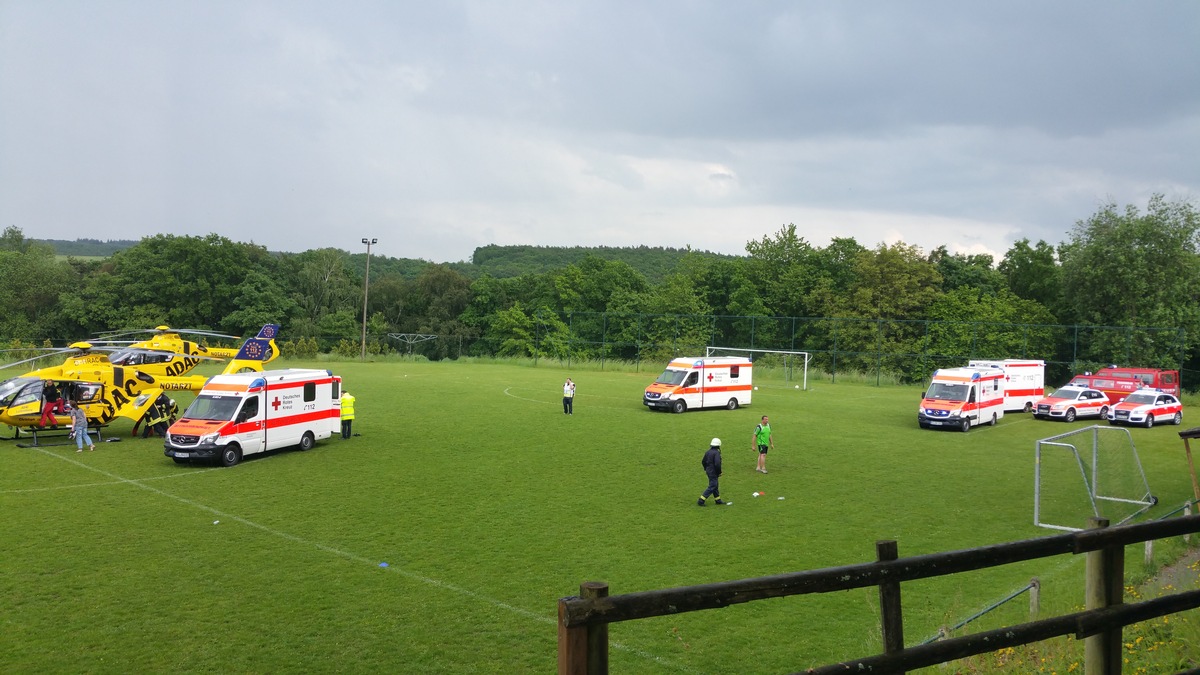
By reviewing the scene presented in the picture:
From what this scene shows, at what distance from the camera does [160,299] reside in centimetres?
8456

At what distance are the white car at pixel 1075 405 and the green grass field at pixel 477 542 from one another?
5612 millimetres

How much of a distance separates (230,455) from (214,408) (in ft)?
4.73

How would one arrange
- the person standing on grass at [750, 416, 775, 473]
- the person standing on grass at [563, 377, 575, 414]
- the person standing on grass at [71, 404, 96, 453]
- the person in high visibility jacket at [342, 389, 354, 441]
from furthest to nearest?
1. the person standing on grass at [563, 377, 575, 414]
2. the person in high visibility jacket at [342, 389, 354, 441]
3. the person standing on grass at [71, 404, 96, 453]
4. the person standing on grass at [750, 416, 775, 473]

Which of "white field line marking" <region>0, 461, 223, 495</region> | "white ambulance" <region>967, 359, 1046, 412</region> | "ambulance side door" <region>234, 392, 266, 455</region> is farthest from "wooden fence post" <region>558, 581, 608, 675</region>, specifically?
"white ambulance" <region>967, 359, 1046, 412</region>

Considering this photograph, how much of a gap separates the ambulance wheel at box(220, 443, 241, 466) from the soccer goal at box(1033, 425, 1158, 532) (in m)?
19.4

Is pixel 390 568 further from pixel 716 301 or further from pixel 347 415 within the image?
pixel 716 301

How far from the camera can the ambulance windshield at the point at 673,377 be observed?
36.8 meters

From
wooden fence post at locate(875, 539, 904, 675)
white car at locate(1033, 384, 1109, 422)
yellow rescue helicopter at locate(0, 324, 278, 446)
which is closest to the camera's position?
wooden fence post at locate(875, 539, 904, 675)

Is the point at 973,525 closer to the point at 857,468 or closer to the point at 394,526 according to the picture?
the point at 857,468

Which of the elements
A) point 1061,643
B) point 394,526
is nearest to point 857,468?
point 394,526

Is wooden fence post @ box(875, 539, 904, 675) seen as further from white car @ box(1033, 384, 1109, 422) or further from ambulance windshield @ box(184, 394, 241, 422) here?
white car @ box(1033, 384, 1109, 422)

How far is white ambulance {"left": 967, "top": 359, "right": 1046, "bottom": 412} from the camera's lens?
37844mm

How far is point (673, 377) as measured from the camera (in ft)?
122

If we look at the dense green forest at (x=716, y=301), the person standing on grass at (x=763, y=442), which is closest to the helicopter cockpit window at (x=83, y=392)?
the person standing on grass at (x=763, y=442)
